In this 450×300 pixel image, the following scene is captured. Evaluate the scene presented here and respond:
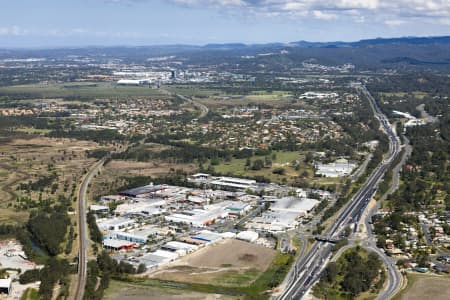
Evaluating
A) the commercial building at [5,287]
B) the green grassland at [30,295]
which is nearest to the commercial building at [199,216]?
the green grassland at [30,295]

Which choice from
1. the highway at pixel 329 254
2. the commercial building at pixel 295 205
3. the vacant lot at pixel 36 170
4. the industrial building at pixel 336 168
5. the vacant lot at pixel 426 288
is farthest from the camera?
the industrial building at pixel 336 168

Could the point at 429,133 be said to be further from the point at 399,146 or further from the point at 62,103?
the point at 62,103

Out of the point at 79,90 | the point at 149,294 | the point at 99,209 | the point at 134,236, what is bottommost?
the point at 149,294

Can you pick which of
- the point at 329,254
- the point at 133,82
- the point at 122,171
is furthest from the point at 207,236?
the point at 133,82

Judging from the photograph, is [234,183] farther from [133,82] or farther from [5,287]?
[133,82]

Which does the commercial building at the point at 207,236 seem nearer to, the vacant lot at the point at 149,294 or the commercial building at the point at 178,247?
the commercial building at the point at 178,247

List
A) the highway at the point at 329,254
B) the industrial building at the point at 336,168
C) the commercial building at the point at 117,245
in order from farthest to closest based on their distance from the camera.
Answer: the industrial building at the point at 336,168
the commercial building at the point at 117,245
the highway at the point at 329,254

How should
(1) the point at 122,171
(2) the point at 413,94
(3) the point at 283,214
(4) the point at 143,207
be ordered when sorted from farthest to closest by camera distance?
(2) the point at 413,94 < (1) the point at 122,171 < (4) the point at 143,207 < (3) the point at 283,214
